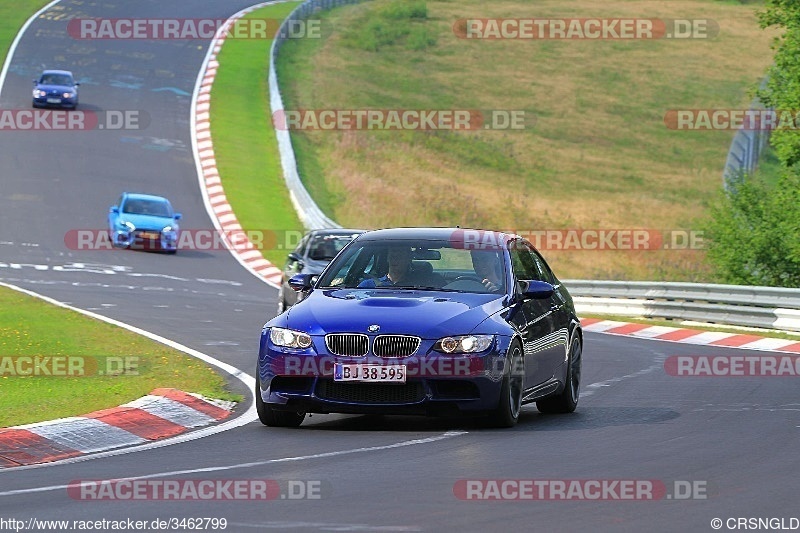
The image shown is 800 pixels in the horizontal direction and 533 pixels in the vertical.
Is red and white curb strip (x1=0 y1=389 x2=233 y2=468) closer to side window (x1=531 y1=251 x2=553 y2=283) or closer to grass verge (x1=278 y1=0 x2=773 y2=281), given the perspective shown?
side window (x1=531 y1=251 x2=553 y2=283)

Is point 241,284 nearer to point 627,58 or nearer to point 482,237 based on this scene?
point 482,237

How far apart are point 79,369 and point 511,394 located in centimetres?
523

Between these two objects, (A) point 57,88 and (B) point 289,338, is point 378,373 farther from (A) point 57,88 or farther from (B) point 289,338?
(A) point 57,88

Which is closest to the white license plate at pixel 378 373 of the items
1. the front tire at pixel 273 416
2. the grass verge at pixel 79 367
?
the front tire at pixel 273 416

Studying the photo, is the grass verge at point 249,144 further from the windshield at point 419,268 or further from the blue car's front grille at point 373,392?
the blue car's front grille at point 373,392

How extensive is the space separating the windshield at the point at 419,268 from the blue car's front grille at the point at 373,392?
1.25 m

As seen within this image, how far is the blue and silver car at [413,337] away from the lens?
466 inches

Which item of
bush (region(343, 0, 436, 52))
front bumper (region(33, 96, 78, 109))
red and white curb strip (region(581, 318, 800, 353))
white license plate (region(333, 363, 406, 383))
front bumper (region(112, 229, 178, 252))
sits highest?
bush (region(343, 0, 436, 52))

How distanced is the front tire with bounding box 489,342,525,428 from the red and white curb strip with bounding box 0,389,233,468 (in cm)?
235

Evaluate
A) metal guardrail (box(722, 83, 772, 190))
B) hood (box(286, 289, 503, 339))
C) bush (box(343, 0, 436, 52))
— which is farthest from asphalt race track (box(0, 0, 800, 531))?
bush (box(343, 0, 436, 52))

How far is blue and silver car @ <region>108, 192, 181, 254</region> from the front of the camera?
36.1 metres

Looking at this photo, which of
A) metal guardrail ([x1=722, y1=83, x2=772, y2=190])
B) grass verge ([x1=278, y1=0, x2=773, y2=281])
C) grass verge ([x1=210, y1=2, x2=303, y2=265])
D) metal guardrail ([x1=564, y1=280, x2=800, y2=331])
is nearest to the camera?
metal guardrail ([x1=564, y1=280, x2=800, y2=331])

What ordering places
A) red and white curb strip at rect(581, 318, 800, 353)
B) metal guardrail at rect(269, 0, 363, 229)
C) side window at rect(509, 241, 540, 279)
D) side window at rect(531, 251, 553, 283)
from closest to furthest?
side window at rect(509, 241, 540, 279)
side window at rect(531, 251, 553, 283)
red and white curb strip at rect(581, 318, 800, 353)
metal guardrail at rect(269, 0, 363, 229)

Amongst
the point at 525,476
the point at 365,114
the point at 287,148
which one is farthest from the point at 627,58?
the point at 525,476
